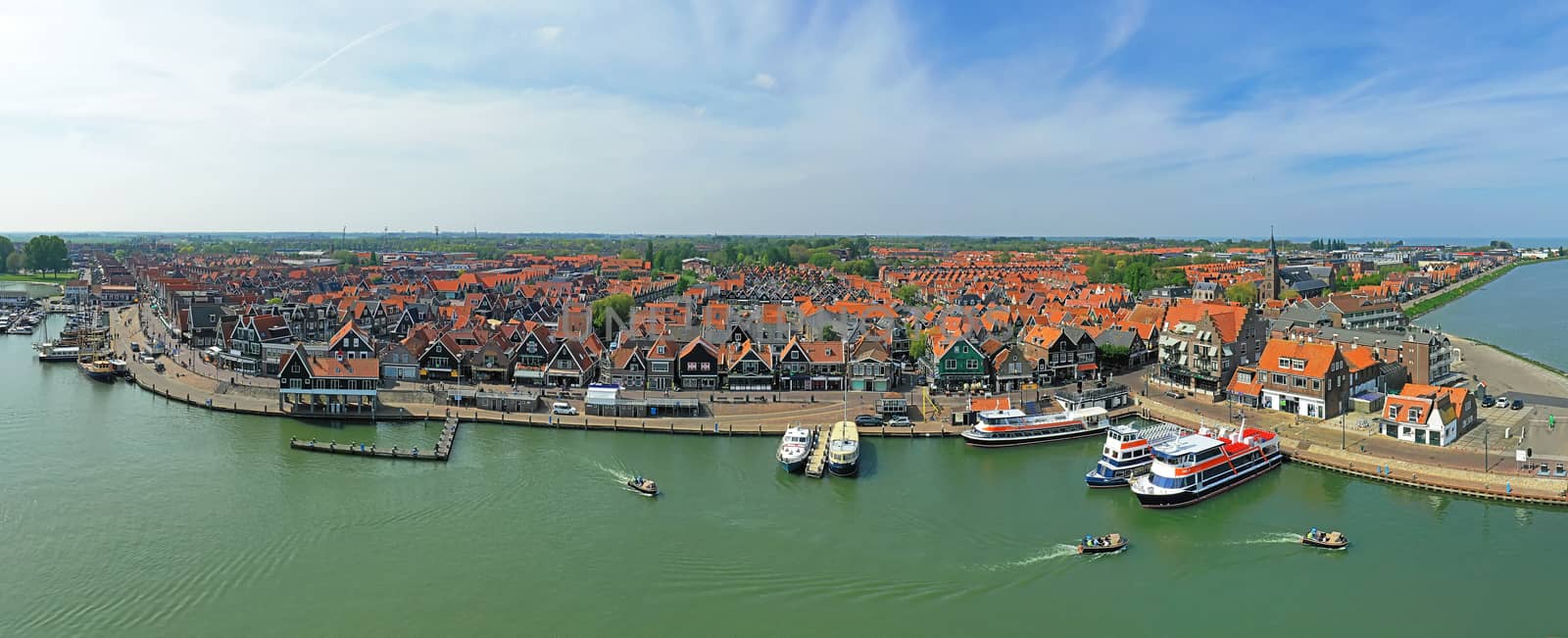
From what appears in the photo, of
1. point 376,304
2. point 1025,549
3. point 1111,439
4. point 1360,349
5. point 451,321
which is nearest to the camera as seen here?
point 1025,549

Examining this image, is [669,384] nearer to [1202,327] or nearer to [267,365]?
[267,365]

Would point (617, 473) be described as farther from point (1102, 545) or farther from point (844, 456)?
point (1102, 545)

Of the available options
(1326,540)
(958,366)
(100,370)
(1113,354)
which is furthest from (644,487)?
(100,370)

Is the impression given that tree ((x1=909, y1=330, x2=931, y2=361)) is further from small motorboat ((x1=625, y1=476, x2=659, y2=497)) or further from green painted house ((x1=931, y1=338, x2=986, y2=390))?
small motorboat ((x1=625, y1=476, x2=659, y2=497))

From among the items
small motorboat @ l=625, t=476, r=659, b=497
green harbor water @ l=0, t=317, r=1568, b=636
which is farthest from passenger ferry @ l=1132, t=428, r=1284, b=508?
small motorboat @ l=625, t=476, r=659, b=497

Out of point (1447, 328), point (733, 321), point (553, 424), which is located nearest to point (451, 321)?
point (733, 321)

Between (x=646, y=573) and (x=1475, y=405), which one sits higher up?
(x=1475, y=405)

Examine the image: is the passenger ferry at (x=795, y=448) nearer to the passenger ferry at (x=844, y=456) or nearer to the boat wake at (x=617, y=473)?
the passenger ferry at (x=844, y=456)
